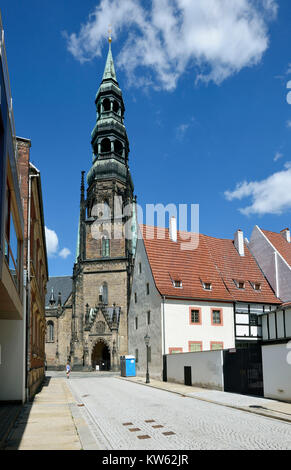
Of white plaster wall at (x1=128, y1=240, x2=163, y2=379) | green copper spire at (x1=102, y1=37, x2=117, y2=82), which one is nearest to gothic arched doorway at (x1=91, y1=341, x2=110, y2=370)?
white plaster wall at (x1=128, y1=240, x2=163, y2=379)

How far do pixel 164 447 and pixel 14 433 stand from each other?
4063mm

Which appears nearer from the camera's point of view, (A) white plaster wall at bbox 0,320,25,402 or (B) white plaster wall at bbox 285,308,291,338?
(A) white plaster wall at bbox 0,320,25,402

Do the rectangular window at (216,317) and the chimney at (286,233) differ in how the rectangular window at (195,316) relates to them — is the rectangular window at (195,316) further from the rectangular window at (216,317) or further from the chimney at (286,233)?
the chimney at (286,233)

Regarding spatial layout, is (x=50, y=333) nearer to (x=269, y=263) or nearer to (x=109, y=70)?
(x=269, y=263)

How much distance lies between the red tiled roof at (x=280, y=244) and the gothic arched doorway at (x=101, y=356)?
80.7 feet

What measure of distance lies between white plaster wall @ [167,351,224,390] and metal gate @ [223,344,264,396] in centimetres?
49

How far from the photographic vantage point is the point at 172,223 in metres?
38.4

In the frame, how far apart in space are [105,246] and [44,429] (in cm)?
4849

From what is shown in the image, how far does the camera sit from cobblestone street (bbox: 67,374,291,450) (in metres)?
9.50

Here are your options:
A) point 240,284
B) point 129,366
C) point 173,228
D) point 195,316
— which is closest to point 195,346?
point 195,316

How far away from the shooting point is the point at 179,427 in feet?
37.8

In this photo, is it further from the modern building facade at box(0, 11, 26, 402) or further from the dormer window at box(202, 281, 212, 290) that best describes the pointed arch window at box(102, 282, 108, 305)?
the modern building facade at box(0, 11, 26, 402)
